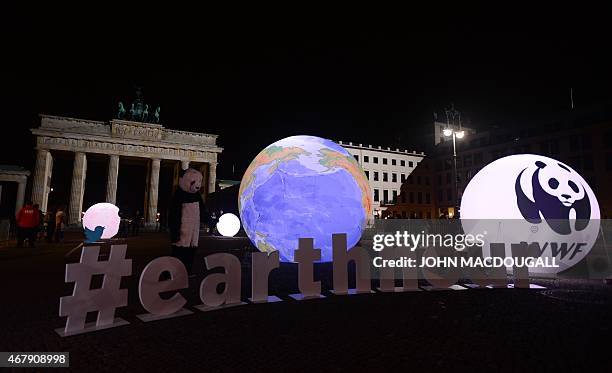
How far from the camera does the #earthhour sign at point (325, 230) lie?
4621mm

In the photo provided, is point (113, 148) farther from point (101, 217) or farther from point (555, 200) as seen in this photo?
point (555, 200)

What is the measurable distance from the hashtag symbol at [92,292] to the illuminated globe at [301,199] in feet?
13.7

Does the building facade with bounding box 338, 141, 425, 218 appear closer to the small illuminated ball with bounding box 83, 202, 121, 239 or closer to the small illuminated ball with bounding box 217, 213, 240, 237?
the small illuminated ball with bounding box 217, 213, 240, 237

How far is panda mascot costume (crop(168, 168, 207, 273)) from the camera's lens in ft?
23.0

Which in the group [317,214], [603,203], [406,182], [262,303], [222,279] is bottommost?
[262,303]

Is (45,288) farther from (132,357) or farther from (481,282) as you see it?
(481,282)

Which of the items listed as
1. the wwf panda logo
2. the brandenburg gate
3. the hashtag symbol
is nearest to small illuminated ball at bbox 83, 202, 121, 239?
the hashtag symbol

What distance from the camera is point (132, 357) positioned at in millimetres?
3225

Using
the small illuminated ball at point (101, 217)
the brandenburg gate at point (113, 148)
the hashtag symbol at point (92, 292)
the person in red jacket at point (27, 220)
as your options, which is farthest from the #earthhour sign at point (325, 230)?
the brandenburg gate at point (113, 148)

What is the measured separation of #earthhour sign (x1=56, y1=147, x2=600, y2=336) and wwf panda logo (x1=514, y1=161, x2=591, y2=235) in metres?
0.02

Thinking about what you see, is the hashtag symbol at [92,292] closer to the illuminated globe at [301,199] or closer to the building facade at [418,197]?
the illuminated globe at [301,199]

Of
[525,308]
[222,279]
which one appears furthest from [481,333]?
[222,279]

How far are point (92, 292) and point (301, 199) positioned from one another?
4.96 metres

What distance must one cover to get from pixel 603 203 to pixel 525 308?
48.8m
